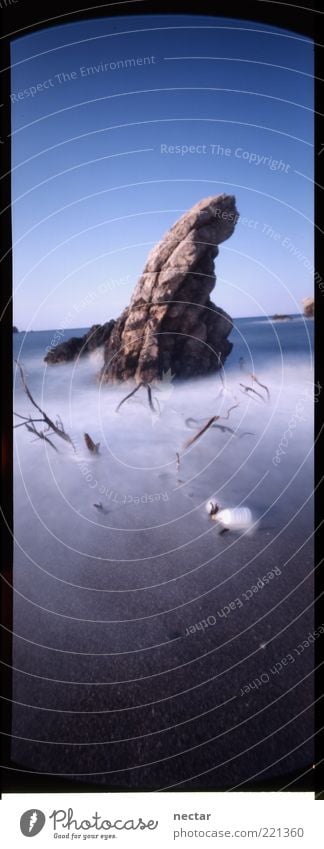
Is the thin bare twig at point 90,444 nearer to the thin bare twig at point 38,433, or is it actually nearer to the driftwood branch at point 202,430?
the thin bare twig at point 38,433

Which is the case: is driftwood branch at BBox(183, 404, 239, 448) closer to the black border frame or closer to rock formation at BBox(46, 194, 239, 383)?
rock formation at BBox(46, 194, 239, 383)

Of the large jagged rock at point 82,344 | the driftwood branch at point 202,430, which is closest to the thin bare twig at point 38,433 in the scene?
the large jagged rock at point 82,344

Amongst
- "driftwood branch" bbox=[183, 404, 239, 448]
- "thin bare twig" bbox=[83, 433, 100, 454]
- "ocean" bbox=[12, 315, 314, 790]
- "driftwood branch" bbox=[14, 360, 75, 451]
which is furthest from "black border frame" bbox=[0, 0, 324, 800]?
"driftwood branch" bbox=[183, 404, 239, 448]

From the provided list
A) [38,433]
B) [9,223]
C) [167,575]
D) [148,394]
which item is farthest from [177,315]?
[167,575]

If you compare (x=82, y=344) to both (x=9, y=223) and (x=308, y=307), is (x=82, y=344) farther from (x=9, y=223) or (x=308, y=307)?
(x=308, y=307)

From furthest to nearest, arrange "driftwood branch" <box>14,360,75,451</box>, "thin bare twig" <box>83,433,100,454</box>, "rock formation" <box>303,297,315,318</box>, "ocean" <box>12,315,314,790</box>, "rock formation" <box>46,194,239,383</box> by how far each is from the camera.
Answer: "rock formation" <box>46,194,239,383</box> → "thin bare twig" <box>83,433,100,454</box> → "driftwood branch" <box>14,360,75,451</box> → "rock formation" <box>303,297,315,318</box> → "ocean" <box>12,315,314,790</box>

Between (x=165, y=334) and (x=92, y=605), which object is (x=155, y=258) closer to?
(x=165, y=334)
